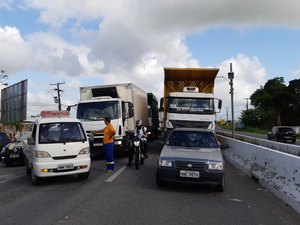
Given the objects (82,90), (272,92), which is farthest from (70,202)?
(272,92)

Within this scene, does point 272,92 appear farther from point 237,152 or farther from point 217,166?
point 217,166

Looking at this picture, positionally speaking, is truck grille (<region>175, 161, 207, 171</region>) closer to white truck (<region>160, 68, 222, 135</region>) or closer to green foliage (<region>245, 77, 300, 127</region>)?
white truck (<region>160, 68, 222, 135</region>)

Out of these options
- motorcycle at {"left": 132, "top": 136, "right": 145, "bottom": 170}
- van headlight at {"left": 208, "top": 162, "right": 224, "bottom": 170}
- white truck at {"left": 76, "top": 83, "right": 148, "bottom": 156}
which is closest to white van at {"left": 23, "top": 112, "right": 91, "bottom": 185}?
motorcycle at {"left": 132, "top": 136, "right": 145, "bottom": 170}

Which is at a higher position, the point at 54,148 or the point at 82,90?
the point at 82,90

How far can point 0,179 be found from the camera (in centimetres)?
1240

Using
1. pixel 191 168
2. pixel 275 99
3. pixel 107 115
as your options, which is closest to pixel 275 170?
pixel 191 168

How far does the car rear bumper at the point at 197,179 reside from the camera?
912 centimetres

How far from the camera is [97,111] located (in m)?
17.5

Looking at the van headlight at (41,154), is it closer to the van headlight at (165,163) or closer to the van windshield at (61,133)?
the van windshield at (61,133)

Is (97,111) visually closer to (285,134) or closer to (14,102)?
(14,102)

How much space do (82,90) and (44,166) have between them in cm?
962

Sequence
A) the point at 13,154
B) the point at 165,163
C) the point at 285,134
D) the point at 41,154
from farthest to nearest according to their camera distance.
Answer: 1. the point at 285,134
2. the point at 13,154
3. the point at 41,154
4. the point at 165,163

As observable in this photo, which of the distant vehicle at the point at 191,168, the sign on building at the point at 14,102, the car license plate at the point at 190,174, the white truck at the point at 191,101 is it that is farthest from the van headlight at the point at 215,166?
the sign on building at the point at 14,102

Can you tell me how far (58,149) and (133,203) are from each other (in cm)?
338
